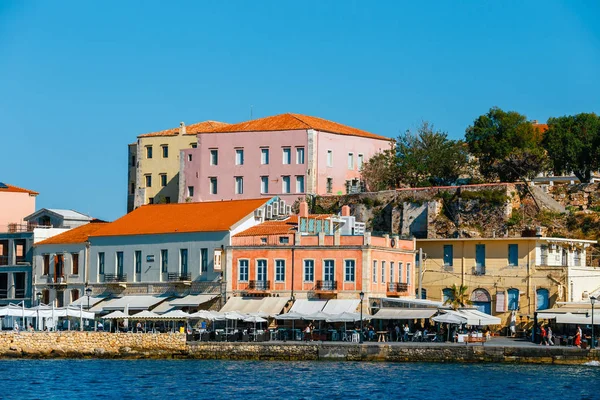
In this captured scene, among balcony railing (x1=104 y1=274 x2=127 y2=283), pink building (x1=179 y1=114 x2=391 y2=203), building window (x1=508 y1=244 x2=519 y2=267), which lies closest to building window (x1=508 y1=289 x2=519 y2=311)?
building window (x1=508 y1=244 x2=519 y2=267)

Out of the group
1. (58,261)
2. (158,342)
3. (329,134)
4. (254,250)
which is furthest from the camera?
(329,134)

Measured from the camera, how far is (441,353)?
2266 inches

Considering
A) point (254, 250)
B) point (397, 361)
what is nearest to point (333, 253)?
point (254, 250)

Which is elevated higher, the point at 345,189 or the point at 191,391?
the point at 345,189

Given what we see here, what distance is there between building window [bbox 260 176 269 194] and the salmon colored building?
47.7 feet

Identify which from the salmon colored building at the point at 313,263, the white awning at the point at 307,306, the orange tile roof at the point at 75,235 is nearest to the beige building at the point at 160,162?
the orange tile roof at the point at 75,235

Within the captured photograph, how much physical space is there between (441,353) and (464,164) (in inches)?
1140

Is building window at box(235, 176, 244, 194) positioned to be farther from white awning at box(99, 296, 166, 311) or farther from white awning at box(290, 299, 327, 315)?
white awning at box(290, 299, 327, 315)

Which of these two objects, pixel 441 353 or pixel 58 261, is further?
pixel 58 261

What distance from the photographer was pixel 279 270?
2601 inches

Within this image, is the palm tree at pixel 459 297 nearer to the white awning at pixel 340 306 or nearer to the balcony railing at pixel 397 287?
the balcony railing at pixel 397 287

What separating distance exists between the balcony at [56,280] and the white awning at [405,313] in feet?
69.5

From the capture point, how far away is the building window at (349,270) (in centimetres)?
6475

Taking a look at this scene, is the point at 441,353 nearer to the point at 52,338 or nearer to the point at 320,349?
the point at 320,349
